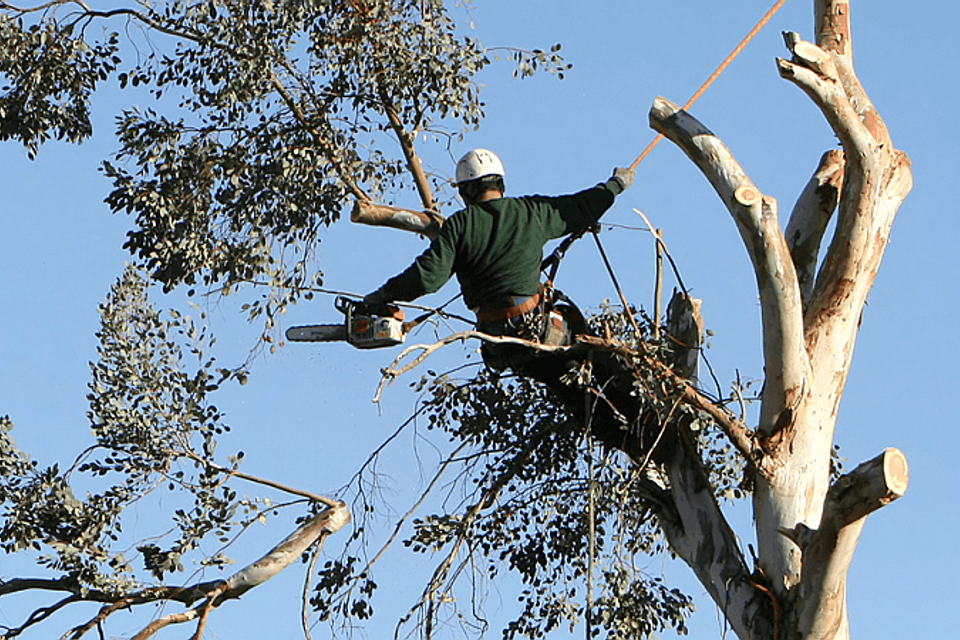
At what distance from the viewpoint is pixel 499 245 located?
9000 millimetres

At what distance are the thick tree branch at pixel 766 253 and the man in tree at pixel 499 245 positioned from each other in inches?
19.9

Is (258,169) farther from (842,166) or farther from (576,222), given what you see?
(842,166)

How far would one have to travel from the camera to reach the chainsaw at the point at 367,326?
28.6ft

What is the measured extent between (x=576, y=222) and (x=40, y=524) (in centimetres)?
319

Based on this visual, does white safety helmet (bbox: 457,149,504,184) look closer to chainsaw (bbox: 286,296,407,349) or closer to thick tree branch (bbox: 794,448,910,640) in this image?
chainsaw (bbox: 286,296,407,349)

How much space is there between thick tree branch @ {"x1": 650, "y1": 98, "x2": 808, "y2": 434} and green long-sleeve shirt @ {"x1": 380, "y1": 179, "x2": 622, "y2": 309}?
52cm

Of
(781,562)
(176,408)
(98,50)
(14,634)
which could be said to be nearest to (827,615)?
(781,562)

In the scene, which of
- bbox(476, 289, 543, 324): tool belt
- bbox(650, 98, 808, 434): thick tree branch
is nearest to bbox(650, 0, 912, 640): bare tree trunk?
bbox(650, 98, 808, 434): thick tree branch

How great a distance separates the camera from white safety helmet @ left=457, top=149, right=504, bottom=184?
9.13 metres

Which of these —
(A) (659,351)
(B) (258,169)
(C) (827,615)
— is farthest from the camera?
(B) (258,169)

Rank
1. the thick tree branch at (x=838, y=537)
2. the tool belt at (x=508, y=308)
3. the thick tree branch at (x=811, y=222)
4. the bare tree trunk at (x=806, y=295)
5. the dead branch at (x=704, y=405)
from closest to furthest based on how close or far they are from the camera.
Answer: the thick tree branch at (x=838, y=537) → the bare tree trunk at (x=806, y=295) → the dead branch at (x=704, y=405) → the tool belt at (x=508, y=308) → the thick tree branch at (x=811, y=222)

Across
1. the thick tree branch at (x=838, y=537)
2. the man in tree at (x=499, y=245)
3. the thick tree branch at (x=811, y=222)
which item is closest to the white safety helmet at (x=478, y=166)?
the man in tree at (x=499, y=245)

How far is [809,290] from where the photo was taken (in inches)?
366

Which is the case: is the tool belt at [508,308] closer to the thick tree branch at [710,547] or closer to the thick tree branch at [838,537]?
the thick tree branch at [710,547]
